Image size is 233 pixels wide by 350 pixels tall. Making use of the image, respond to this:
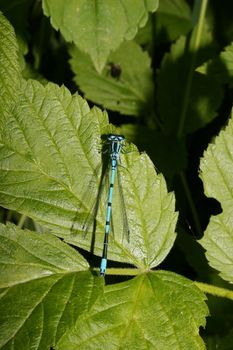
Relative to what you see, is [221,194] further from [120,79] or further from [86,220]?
[120,79]

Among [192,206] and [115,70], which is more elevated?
[115,70]

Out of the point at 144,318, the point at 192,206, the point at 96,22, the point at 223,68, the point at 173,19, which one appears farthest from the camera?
the point at 173,19

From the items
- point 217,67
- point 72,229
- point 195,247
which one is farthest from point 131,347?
point 217,67

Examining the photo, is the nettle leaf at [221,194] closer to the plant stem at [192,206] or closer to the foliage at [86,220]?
the foliage at [86,220]

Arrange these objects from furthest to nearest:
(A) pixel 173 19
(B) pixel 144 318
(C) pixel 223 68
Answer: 1. (A) pixel 173 19
2. (C) pixel 223 68
3. (B) pixel 144 318

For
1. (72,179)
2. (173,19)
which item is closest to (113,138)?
(72,179)

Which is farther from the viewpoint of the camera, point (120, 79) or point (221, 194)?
point (120, 79)

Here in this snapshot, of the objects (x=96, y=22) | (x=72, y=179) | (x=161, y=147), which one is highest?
(x=96, y=22)

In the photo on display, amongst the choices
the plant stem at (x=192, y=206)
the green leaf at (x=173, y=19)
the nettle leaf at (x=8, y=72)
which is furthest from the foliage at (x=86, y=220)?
the green leaf at (x=173, y=19)
